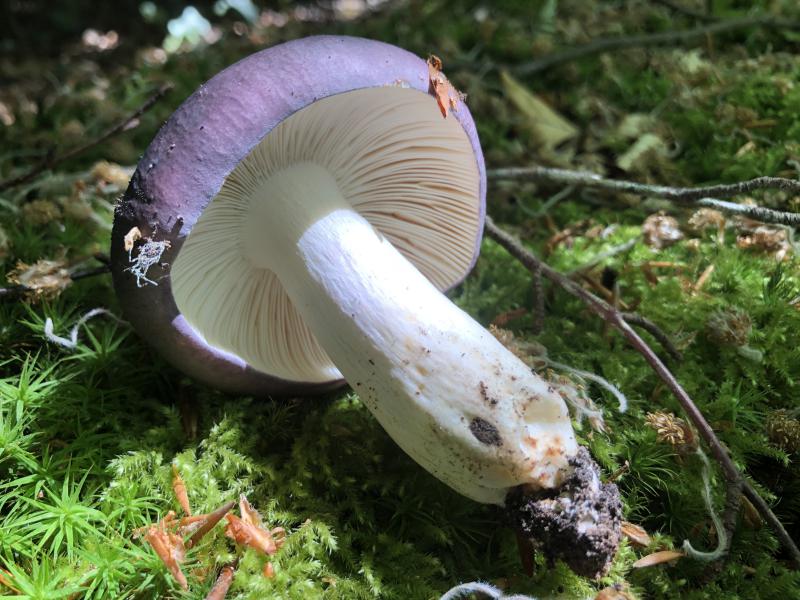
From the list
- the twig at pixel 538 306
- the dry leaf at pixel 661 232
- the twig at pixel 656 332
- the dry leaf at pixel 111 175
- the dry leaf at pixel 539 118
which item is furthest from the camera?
the dry leaf at pixel 539 118

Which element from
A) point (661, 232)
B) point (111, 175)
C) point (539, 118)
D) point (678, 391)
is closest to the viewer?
point (678, 391)

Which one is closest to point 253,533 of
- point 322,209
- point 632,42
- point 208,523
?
point 208,523

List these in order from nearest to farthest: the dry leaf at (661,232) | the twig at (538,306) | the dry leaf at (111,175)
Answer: the twig at (538,306) → the dry leaf at (661,232) → the dry leaf at (111,175)

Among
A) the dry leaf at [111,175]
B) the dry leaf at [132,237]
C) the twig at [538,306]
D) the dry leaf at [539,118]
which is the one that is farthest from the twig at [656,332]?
the dry leaf at [111,175]

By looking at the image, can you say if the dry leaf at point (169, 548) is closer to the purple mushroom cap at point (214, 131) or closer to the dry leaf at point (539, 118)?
the purple mushroom cap at point (214, 131)

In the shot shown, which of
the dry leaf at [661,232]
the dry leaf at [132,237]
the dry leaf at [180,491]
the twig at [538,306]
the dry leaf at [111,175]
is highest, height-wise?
the dry leaf at [132,237]

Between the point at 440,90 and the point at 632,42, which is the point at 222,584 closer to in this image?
the point at 440,90
